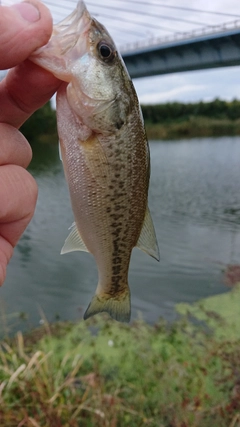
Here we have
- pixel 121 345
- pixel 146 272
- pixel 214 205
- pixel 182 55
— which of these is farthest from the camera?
pixel 182 55

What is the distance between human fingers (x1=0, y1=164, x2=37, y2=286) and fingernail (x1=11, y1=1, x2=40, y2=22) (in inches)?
27.6

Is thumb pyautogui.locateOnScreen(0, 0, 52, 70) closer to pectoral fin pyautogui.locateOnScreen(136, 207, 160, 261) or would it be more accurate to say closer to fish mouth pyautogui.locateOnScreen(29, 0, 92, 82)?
fish mouth pyautogui.locateOnScreen(29, 0, 92, 82)

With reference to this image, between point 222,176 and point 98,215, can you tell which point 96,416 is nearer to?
point 98,215

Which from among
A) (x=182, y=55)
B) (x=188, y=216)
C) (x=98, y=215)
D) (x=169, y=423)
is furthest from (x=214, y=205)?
(x=98, y=215)

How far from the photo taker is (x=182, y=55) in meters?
23.0

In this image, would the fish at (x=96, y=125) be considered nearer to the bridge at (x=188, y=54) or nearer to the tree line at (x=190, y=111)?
the bridge at (x=188, y=54)

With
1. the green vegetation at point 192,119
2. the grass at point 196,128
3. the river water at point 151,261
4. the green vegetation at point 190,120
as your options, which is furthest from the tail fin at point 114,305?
the grass at point 196,128

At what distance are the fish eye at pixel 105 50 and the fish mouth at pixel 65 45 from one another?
8cm

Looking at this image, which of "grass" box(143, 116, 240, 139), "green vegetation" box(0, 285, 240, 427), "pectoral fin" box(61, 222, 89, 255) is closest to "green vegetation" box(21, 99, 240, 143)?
"grass" box(143, 116, 240, 139)

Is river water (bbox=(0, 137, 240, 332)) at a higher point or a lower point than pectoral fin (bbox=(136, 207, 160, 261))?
lower

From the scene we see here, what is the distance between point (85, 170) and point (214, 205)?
15818 mm

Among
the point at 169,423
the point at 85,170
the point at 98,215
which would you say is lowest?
the point at 169,423

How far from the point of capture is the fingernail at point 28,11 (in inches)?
63.9

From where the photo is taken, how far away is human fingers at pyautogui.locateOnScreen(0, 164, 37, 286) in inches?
74.7
